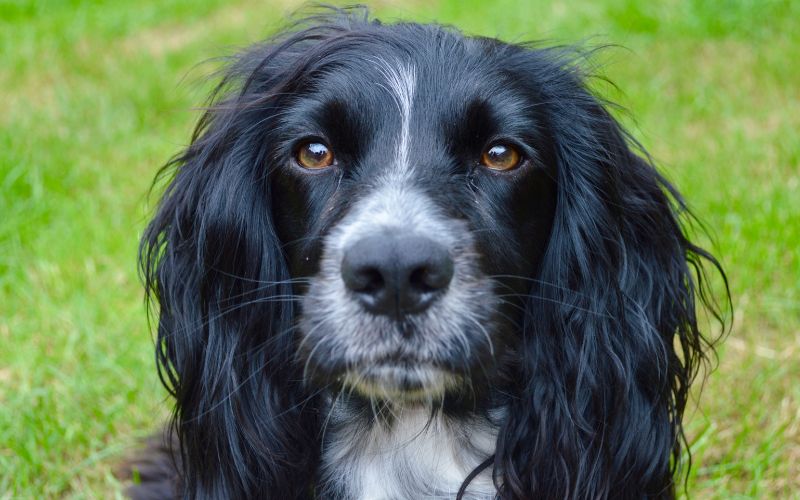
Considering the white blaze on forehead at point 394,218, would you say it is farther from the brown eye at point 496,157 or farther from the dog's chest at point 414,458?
the dog's chest at point 414,458

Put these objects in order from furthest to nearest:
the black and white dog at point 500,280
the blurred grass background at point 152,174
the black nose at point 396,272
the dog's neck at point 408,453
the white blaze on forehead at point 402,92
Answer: the blurred grass background at point 152,174, the dog's neck at point 408,453, the black and white dog at point 500,280, the white blaze on forehead at point 402,92, the black nose at point 396,272

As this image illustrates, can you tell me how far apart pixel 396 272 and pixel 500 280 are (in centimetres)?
52

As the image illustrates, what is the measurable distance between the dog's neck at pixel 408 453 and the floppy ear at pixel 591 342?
91 millimetres

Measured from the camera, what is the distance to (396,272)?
2369mm

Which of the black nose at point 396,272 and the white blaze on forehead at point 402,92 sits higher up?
the white blaze on forehead at point 402,92

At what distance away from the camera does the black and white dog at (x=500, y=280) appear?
2861 millimetres

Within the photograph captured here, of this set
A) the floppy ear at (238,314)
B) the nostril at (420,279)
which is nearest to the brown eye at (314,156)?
the floppy ear at (238,314)

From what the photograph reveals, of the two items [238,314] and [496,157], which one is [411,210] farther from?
[238,314]

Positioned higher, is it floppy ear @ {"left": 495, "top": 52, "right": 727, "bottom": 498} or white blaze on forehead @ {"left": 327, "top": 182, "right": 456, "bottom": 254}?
white blaze on forehead @ {"left": 327, "top": 182, "right": 456, "bottom": 254}

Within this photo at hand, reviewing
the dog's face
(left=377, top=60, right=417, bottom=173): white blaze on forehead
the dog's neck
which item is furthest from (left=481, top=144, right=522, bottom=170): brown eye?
the dog's neck

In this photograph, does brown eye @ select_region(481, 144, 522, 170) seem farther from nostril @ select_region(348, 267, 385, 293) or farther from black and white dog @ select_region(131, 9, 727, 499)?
nostril @ select_region(348, 267, 385, 293)

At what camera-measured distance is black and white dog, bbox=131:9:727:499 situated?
113 inches

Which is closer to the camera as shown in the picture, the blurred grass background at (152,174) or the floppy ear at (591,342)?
the floppy ear at (591,342)

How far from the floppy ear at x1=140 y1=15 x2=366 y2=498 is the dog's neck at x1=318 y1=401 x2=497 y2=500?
12 cm
